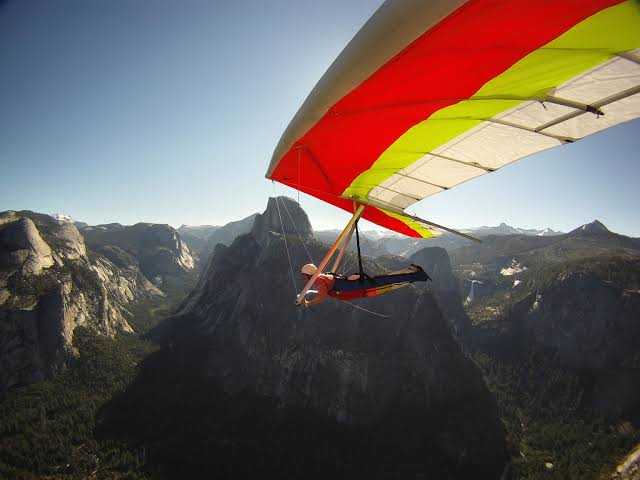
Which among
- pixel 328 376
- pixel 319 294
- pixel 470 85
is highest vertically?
pixel 470 85

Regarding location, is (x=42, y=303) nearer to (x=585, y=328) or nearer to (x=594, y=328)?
(x=585, y=328)

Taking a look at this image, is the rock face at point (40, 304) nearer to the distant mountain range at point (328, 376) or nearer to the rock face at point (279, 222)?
the distant mountain range at point (328, 376)

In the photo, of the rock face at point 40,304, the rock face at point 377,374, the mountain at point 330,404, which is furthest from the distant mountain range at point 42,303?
the rock face at point 377,374

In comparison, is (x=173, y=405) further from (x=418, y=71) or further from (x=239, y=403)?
(x=418, y=71)

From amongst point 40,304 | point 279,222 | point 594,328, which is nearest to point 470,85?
point 279,222

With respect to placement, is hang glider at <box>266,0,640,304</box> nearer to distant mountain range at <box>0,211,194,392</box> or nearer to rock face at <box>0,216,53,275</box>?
distant mountain range at <box>0,211,194,392</box>

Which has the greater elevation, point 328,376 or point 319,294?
point 319,294

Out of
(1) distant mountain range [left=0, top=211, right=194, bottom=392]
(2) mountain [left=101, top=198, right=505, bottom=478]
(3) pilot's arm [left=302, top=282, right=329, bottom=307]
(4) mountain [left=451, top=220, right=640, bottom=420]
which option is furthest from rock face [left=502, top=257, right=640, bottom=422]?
(1) distant mountain range [left=0, top=211, right=194, bottom=392]
